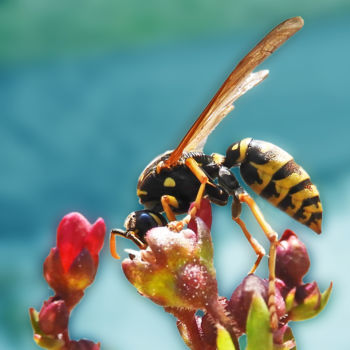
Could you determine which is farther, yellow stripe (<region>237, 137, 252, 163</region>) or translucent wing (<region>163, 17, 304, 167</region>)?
yellow stripe (<region>237, 137, 252, 163</region>)

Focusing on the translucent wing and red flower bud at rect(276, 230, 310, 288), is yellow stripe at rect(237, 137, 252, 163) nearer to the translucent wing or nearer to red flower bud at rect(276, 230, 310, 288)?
the translucent wing

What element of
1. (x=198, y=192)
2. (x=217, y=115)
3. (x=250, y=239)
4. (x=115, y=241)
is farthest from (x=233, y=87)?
(x=115, y=241)

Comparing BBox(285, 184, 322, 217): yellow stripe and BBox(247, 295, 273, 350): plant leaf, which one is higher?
BBox(285, 184, 322, 217): yellow stripe

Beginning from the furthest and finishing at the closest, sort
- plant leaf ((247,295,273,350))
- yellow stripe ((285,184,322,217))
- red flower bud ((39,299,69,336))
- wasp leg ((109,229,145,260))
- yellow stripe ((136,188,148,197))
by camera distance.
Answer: yellow stripe ((136,188,148,197))
yellow stripe ((285,184,322,217))
wasp leg ((109,229,145,260))
red flower bud ((39,299,69,336))
plant leaf ((247,295,273,350))

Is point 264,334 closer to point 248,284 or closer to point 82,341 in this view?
point 248,284

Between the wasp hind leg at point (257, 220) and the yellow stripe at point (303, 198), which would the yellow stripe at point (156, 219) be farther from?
the yellow stripe at point (303, 198)

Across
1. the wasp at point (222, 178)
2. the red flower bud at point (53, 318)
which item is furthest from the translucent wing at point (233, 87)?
the red flower bud at point (53, 318)

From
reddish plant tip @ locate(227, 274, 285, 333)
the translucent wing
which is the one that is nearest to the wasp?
the translucent wing

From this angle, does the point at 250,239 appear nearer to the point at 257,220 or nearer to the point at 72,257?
the point at 257,220
